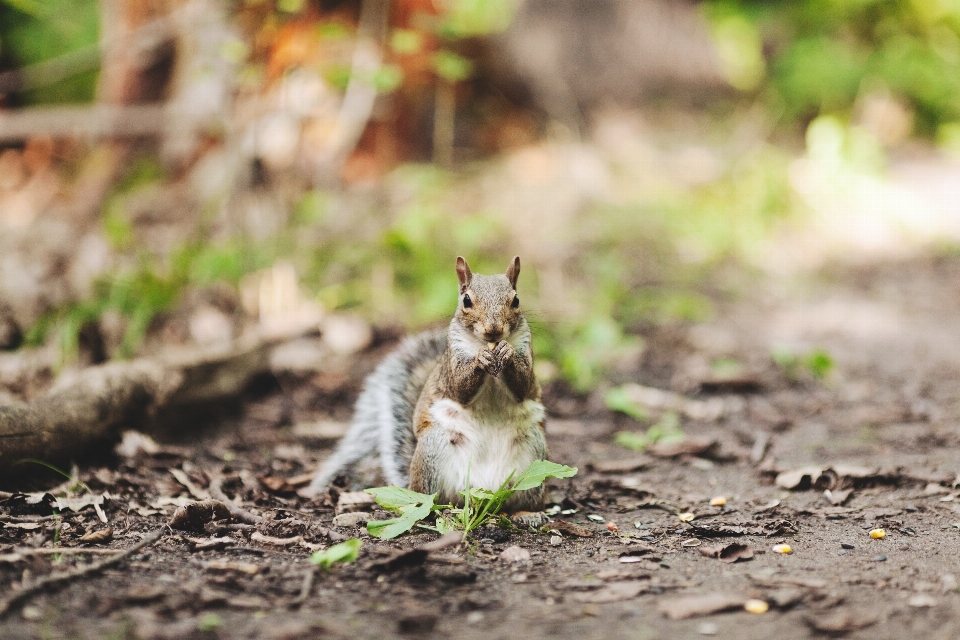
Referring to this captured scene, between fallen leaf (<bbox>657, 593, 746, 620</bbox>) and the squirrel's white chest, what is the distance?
82 centimetres

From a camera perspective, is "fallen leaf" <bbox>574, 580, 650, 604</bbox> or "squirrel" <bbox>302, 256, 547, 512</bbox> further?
"squirrel" <bbox>302, 256, 547, 512</bbox>

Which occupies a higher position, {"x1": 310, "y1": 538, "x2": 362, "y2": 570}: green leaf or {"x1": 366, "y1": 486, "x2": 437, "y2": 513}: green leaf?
{"x1": 366, "y1": 486, "x2": 437, "y2": 513}: green leaf

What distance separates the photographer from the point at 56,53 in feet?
29.6

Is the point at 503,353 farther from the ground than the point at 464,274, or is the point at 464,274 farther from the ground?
the point at 464,274

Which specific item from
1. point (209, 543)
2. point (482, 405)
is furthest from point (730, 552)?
point (209, 543)

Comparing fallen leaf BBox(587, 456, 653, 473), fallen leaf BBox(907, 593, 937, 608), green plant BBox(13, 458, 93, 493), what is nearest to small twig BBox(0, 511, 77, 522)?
green plant BBox(13, 458, 93, 493)

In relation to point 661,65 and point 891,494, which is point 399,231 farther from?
point 661,65

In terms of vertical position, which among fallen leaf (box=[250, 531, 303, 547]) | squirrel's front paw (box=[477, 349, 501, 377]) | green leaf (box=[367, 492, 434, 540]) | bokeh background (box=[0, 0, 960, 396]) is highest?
bokeh background (box=[0, 0, 960, 396])

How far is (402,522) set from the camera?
237cm

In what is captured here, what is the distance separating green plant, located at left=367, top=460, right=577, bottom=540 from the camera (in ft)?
7.88

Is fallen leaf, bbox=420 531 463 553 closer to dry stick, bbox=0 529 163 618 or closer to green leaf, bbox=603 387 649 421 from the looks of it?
dry stick, bbox=0 529 163 618

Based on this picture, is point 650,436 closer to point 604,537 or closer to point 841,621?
point 604,537

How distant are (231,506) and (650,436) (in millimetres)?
2017

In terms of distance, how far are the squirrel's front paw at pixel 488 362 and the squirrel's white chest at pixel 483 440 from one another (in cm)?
13
